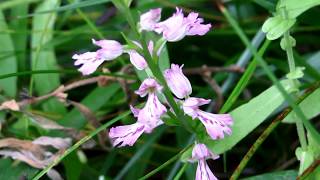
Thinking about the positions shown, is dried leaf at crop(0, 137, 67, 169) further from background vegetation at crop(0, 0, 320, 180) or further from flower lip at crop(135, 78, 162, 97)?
flower lip at crop(135, 78, 162, 97)

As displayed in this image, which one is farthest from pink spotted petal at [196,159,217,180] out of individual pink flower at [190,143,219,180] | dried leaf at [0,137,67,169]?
dried leaf at [0,137,67,169]

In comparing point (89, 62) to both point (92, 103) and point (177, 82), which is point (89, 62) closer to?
point (177, 82)

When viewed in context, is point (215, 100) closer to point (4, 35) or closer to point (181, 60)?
point (181, 60)

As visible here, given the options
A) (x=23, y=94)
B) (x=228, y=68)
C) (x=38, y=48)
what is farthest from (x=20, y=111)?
(x=228, y=68)

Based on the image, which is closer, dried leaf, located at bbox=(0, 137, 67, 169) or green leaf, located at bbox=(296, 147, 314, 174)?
green leaf, located at bbox=(296, 147, 314, 174)

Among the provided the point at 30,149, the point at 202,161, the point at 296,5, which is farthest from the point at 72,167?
the point at 296,5
